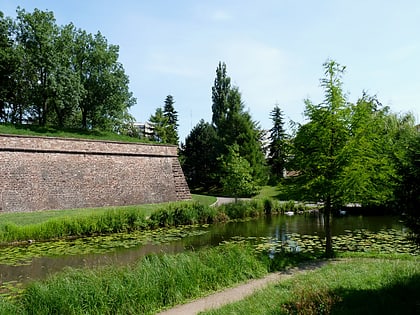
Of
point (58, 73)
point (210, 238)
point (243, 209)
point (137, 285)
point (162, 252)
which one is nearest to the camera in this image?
point (137, 285)

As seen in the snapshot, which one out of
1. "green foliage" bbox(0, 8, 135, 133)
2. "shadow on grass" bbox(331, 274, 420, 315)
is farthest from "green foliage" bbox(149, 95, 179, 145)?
"shadow on grass" bbox(331, 274, 420, 315)

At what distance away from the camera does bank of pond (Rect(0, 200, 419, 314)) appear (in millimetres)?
5781

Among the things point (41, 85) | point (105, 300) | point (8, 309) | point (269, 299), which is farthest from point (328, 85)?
point (41, 85)

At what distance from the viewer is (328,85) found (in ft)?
31.8

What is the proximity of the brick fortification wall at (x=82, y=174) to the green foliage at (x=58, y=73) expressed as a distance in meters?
6.01

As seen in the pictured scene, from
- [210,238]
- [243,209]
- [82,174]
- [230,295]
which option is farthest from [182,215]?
[230,295]

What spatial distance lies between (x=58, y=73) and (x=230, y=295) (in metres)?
24.8

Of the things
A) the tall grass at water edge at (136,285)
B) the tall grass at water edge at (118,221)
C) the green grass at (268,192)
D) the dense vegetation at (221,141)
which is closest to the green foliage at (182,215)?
the tall grass at water edge at (118,221)

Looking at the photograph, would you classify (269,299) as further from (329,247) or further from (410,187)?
(329,247)

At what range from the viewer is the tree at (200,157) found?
143ft

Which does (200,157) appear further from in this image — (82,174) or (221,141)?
(82,174)

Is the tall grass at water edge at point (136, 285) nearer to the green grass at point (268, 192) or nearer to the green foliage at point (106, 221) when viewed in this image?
the green foliage at point (106, 221)

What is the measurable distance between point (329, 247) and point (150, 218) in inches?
369

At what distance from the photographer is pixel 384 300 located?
538 cm
